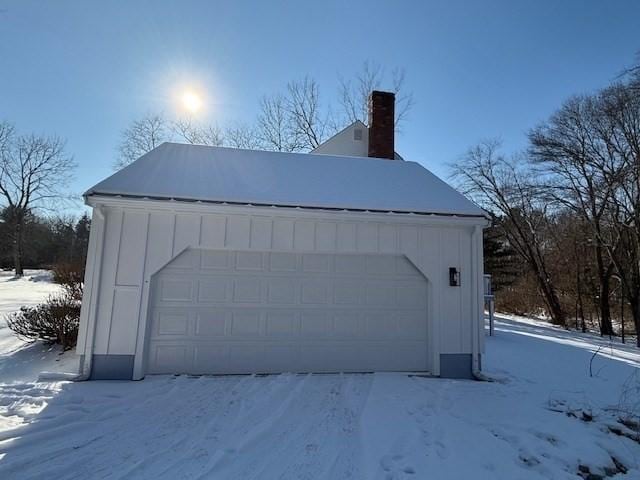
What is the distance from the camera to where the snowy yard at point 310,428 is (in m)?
2.97

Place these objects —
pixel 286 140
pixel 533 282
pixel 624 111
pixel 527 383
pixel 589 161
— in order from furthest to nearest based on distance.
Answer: pixel 286 140 < pixel 533 282 < pixel 589 161 < pixel 624 111 < pixel 527 383

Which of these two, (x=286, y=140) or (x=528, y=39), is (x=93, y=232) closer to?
(x=528, y=39)

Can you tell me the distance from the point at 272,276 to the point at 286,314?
0.68 metres

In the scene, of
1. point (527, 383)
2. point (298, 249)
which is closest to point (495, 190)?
point (527, 383)

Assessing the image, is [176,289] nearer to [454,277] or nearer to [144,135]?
[454,277]

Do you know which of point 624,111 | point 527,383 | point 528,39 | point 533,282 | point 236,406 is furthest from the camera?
point 533,282

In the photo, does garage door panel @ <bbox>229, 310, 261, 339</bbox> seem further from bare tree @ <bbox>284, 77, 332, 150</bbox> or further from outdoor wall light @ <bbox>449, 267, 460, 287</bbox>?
bare tree @ <bbox>284, 77, 332, 150</bbox>

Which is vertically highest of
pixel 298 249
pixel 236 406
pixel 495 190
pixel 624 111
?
pixel 624 111

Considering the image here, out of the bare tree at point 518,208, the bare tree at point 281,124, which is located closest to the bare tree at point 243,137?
the bare tree at point 281,124

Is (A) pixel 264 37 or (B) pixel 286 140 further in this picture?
(B) pixel 286 140

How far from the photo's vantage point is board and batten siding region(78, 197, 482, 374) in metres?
5.17

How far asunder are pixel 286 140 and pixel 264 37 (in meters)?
10.9

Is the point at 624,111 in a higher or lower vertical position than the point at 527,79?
higher

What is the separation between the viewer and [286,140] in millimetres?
20312
